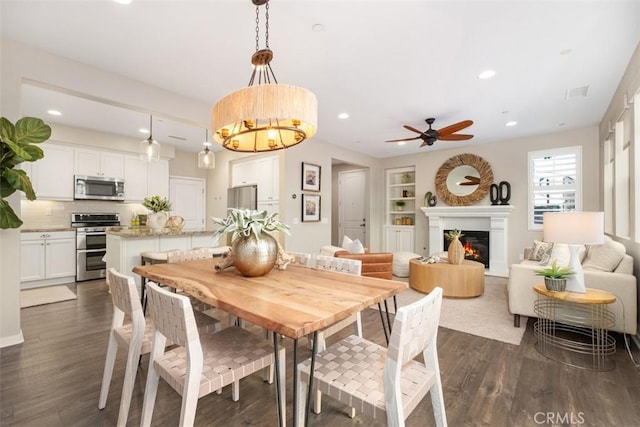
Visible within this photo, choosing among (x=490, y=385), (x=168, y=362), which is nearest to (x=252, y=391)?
(x=168, y=362)

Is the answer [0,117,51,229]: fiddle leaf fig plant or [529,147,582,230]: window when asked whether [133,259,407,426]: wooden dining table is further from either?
[529,147,582,230]: window

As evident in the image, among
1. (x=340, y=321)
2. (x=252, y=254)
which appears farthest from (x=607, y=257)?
(x=252, y=254)

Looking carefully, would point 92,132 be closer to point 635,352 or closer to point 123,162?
point 123,162

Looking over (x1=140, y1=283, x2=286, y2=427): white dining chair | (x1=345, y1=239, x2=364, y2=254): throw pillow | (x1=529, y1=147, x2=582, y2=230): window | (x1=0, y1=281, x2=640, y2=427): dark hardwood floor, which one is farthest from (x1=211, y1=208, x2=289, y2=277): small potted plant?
(x1=529, y1=147, x2=582, y2=230): window

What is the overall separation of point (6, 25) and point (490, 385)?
14.9ft

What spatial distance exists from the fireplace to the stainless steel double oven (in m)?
6.79

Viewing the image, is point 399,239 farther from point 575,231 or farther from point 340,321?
point 340,321

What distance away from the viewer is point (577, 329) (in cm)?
284

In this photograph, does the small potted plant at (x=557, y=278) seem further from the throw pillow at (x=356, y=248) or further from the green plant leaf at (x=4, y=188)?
the green plant leaf at (x=4, y=188)

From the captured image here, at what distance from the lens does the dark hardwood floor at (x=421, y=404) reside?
5.32 ft

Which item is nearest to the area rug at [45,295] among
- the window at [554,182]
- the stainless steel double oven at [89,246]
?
the stainless steel double oven at [89,246]

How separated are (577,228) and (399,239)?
4.81 meters

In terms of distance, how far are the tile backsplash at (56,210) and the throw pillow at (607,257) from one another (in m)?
7.26

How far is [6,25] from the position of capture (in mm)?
2258
